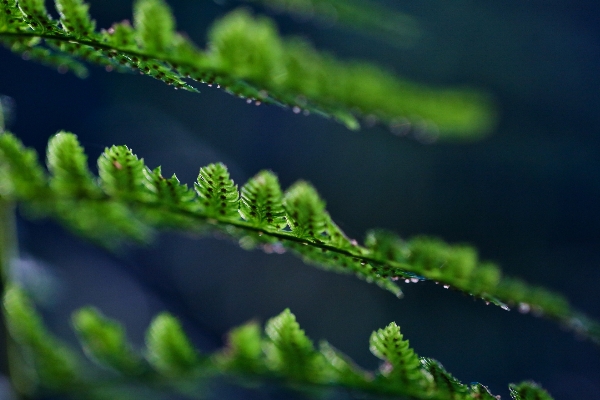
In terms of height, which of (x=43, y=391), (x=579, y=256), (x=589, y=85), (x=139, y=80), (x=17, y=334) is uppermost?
(x=589, y=85)

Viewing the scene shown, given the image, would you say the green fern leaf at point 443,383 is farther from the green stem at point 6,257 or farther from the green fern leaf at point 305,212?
the green stem at point 6,257

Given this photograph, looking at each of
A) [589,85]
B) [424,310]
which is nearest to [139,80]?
[424,310]

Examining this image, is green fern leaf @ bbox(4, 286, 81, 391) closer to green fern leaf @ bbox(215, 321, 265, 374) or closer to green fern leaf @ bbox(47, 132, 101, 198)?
green fern leaf @ bbox(215, 321, 265, 374)

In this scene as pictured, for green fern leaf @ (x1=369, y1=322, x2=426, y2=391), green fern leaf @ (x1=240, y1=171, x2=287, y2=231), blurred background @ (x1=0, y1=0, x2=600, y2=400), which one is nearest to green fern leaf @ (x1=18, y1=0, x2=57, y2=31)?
green fern leaf @ (x1=240, y1=171, x2=287, y2=231)

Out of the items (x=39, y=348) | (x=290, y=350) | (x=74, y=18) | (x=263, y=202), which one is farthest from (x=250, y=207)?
(x=39, y=348)

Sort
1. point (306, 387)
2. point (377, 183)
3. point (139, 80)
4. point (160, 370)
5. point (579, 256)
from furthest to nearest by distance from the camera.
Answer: point (377, 183) → point (579, 256) → point (139, 80) → point (160, 370) → point (306, 387)

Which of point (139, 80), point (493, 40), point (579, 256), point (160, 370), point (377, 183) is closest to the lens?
point (160, 370)

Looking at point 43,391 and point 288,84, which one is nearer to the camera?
point 288,84

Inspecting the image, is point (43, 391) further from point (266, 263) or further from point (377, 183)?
point (377, 183)
